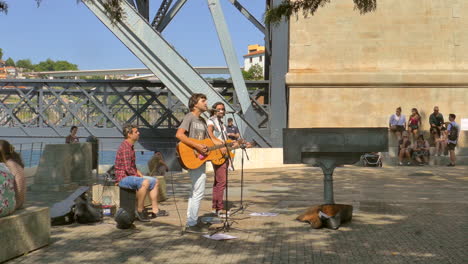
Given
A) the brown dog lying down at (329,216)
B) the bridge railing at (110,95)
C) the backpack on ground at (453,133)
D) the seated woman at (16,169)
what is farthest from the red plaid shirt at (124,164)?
the bridge railing at (110,95)

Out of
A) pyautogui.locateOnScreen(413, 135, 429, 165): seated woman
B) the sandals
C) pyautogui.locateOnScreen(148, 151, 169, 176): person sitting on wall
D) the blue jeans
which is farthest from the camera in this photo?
pyautogui.locateOnScreen(413, 135, 429, 165): seated woman

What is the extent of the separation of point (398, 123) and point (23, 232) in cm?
1481

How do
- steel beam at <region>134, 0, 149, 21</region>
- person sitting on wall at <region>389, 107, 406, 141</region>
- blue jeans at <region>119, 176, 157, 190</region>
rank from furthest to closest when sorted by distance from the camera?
1. steel beam at <region>134, 0, 149, 21</region>
2. person sitting on wall at <region>389, 107, 406, 141</region>
3. blue jeans at <region>119, 176, 157, 190</region>

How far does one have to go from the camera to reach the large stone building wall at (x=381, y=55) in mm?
20078

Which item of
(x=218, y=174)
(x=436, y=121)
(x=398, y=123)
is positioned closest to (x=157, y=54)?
(x=398, y=123)

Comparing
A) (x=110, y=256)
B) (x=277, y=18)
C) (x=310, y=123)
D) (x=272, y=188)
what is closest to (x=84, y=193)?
(x=110, y=256)

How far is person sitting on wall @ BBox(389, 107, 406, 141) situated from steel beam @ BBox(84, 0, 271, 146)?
4.78 meters

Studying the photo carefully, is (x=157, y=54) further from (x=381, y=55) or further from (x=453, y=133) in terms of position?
(x=453, y=133)

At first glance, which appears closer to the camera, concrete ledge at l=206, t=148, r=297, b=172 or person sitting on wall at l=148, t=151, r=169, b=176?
person sitting on wall at l=148, t=151, r=169, b=176

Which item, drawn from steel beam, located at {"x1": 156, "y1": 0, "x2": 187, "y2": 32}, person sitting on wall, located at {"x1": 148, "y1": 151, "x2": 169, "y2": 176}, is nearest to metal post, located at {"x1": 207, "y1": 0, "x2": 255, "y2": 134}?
steel beam, located at {"x1": 156, "y1": 0, "x2": 187, "y2": 32}

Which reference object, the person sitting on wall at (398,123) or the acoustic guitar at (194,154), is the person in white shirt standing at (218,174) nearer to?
the acoustic guitar at (194,154)

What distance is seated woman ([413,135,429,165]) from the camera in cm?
1931

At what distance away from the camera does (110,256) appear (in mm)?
6312

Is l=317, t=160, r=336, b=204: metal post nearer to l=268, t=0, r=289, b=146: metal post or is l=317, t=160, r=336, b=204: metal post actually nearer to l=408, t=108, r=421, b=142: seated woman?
l=408, t=108, r=421, b=142: seated woman
